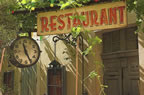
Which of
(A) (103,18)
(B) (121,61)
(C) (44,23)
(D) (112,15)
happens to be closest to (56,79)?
(B) (121,61)

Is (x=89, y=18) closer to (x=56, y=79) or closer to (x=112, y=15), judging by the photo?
(x=112, y=15)

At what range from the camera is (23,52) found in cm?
638

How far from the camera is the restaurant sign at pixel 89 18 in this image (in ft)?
16.5

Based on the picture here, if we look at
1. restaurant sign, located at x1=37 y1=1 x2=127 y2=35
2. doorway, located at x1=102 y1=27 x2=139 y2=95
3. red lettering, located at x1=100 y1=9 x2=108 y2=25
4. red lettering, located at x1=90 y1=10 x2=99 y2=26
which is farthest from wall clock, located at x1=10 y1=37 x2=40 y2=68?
doorway, located at x1=102 y1=27 x2=139 y2=95

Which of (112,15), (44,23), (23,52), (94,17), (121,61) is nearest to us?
(112,15)

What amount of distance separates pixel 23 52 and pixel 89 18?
1.98 m

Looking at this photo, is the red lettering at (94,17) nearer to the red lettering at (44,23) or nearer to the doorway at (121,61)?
the red lettering at (44,23)

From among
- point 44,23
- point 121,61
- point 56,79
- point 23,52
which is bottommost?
point 56,79

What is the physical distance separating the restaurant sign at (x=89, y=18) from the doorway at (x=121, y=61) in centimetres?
214

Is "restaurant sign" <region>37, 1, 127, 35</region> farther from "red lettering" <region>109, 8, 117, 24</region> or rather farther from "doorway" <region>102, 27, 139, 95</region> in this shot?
"doorway" <region>102, 27, 139, 95</region>

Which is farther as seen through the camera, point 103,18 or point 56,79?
point 56,79

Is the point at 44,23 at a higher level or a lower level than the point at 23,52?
higher

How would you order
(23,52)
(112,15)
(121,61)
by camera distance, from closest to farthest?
1. (112,15)
2. (23,52)
3. (121,61)

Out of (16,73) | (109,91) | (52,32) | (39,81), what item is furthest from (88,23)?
(16,73)
